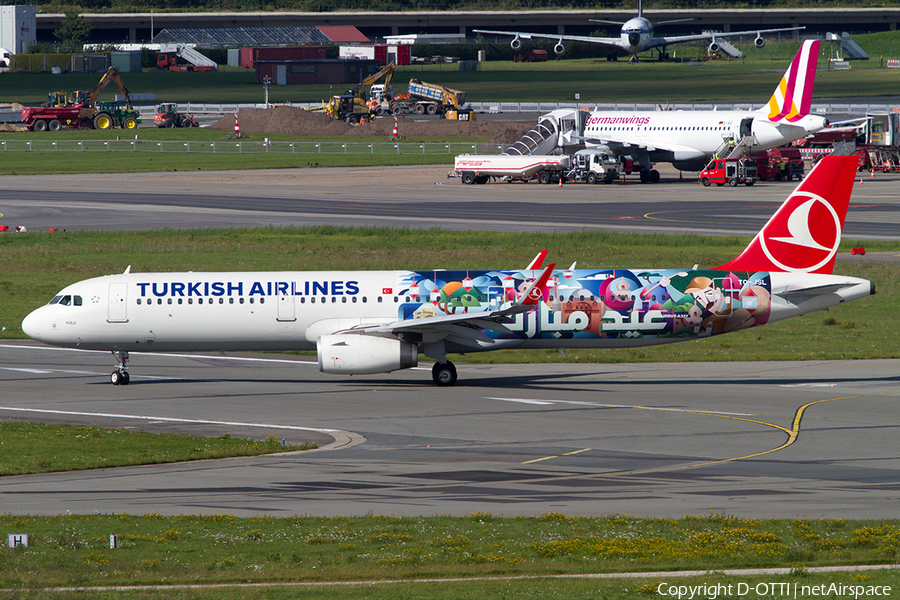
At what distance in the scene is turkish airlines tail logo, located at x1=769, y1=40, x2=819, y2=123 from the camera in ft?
301

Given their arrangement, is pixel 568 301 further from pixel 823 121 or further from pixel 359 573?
pixel 823 121

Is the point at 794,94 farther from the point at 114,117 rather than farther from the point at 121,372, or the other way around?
the point at 114,117

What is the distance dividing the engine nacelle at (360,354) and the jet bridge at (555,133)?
70.2m

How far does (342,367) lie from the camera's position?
3491 centimetres

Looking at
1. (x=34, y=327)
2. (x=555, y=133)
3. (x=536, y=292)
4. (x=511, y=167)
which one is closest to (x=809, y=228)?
(x=536, y=292)

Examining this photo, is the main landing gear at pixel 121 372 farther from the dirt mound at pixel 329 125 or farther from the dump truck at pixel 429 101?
the dump truck at pixel 429 101

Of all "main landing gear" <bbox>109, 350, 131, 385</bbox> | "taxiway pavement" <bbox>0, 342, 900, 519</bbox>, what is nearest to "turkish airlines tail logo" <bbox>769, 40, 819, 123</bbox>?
"taxiway pavement" <bbox>0, 342, 900, 519</bbox>

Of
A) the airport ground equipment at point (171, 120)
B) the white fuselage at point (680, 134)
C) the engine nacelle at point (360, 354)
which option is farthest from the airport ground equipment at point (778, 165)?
the airport ground equipment at point (171, 120)

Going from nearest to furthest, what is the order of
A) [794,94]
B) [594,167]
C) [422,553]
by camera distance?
[422,553] → [794,94] → [594,167]

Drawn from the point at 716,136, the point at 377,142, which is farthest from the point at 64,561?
the point at 377,142

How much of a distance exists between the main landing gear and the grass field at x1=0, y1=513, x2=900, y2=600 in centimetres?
1810

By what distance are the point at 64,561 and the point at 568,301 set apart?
22484 millimetres

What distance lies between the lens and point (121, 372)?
3756 centimetres

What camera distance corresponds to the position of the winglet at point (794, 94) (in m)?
91.8
